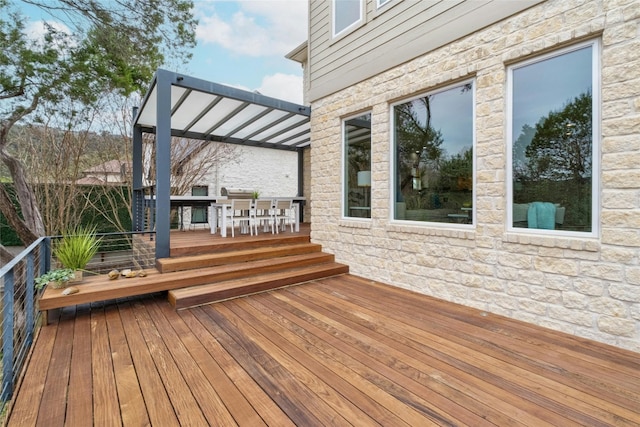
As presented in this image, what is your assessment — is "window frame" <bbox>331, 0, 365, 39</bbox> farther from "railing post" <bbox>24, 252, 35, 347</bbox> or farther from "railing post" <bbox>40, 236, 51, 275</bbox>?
"railing post" <bbox>40, 236, 51, 275</bbox>

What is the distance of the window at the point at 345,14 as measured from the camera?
4957mm

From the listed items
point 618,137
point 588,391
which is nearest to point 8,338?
point 588,391

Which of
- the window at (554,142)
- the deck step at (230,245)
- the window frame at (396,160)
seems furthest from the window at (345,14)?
the deck step at (230,245)

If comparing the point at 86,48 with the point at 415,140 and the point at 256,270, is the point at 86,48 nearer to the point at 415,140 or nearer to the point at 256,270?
the point at 256,270

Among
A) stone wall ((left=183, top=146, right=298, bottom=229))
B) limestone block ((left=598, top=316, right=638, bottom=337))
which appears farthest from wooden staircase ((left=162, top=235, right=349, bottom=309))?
stone wall ((left=183, top=146, right=298, bottom=229))

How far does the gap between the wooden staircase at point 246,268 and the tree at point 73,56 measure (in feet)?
16.1

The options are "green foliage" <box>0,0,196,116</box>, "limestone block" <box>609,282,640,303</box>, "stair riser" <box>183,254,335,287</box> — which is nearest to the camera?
"limestone block" <box>609,282,640,303</box>

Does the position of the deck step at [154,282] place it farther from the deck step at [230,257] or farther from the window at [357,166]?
the window at [357,166]

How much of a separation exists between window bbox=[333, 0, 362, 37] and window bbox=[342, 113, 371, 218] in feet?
5.18

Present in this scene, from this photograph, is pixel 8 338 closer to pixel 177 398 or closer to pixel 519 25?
pixel 177 398

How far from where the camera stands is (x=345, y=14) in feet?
17.1

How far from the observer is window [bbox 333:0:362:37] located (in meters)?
4.96

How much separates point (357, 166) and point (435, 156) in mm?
1414

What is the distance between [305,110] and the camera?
229 inches
